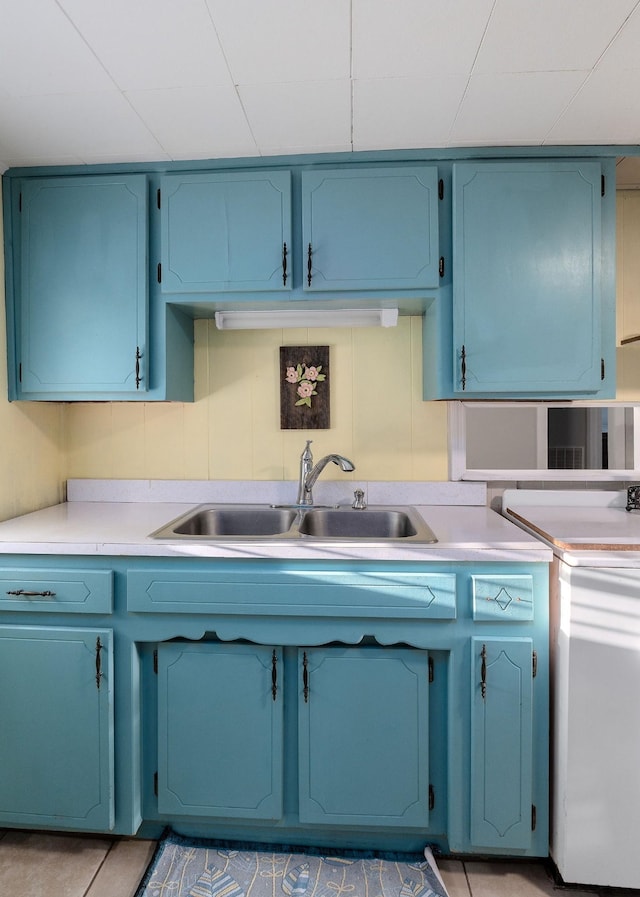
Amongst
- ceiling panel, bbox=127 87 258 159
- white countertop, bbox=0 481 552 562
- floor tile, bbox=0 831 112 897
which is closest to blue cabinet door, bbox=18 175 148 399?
ceiling panel, bbox=127 87 258 159

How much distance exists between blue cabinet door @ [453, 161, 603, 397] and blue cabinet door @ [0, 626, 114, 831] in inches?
58.8

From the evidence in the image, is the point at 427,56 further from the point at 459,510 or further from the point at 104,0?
the point at 459,510

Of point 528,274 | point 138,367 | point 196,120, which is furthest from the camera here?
point 138,367

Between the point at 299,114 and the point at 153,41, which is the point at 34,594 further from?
the point at 299,114

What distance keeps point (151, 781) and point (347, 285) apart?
5.57 ft

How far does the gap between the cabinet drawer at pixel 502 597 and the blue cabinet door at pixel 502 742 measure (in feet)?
0.24

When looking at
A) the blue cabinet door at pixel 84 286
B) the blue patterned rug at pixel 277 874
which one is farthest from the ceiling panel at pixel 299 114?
the blue patterned rug at pixel 277 874

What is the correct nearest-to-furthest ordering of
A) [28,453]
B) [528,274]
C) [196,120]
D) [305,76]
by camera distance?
[305,76], [196,120], [528,274], [28,453]

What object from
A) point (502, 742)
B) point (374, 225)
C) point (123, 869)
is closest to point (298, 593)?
point (502, 742)

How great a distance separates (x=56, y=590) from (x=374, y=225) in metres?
1.54

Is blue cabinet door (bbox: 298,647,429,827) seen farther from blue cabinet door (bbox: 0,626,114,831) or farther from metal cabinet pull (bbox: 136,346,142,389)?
metal cabinet pull (bbox: 136,346,142,389)

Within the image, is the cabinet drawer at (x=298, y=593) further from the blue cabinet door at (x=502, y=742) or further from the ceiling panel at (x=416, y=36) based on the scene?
the ceiling panel at (x=416, y=36)

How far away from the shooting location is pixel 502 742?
1.56 m

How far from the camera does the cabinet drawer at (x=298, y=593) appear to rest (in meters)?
1.56
